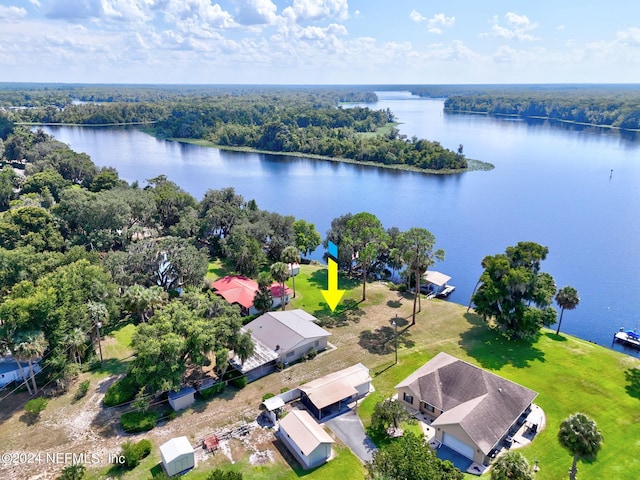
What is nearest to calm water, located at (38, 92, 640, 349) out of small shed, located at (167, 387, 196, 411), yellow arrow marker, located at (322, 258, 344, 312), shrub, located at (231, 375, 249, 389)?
yellow arrow marker, located at (322, 258, 344, 312)

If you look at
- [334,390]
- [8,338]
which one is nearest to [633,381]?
[334,390]

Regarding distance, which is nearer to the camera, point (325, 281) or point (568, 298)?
point (568, 298)

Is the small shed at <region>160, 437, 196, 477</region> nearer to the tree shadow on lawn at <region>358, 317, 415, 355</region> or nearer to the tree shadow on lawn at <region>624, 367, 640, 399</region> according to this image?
the tree shadow on lawn at <region>358, 317, 415, 355</region>

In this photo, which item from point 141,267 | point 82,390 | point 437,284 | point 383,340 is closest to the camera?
point 82,390

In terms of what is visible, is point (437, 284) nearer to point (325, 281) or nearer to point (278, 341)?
point (325, 281)

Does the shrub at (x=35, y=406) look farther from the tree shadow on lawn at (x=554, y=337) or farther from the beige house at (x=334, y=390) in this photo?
the tree shadow on lawn at (x=554, y=337)

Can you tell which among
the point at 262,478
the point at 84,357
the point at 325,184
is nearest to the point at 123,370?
the point at 84,357
